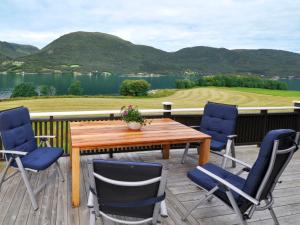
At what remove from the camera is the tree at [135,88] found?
108 feet

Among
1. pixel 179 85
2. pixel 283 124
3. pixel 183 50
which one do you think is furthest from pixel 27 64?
pixel 283 124

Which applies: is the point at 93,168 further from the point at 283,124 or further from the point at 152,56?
the point at 152,56

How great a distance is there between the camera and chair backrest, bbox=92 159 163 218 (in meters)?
1.80

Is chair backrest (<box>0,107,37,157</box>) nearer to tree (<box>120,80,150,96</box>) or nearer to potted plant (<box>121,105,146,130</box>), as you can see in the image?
potted plant (<box>121,105,146,130</box>)

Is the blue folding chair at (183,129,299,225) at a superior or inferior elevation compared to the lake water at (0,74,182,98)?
superior

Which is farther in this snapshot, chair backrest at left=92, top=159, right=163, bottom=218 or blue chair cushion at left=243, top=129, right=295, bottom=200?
blue chair cushion at left=243, top=129, right=295, bottom=200

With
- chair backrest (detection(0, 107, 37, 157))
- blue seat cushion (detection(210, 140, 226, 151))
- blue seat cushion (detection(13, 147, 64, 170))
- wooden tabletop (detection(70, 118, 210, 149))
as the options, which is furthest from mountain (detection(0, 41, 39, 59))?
blue seat cushion (detection(210, 140, 226, 151))

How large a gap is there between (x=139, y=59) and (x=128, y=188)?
77.3 m

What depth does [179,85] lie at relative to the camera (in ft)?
121

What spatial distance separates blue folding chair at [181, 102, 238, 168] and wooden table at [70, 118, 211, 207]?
54 centimetres

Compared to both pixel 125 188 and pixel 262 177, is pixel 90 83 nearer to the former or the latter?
pixel 262 177

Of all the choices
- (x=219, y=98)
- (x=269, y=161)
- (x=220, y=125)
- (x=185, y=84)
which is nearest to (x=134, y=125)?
(x=220, y=125)

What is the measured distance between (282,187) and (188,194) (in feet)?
4.36

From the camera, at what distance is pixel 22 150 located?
11.2 feet
